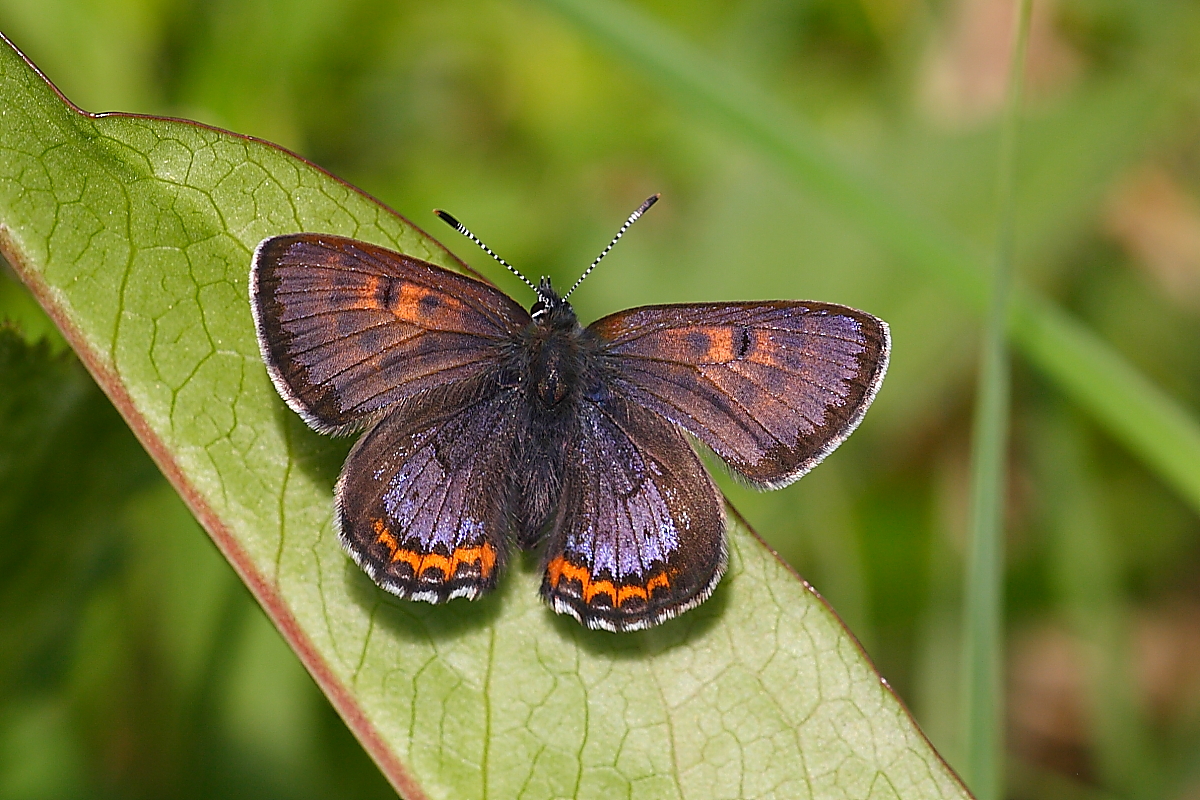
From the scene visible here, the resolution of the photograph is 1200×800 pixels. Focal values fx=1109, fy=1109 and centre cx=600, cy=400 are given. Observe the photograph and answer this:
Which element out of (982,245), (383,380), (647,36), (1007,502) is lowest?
(383,380)

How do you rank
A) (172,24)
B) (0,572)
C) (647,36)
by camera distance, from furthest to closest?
(172,24)
(647,36)
(0,572)

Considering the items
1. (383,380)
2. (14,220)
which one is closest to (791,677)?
(383,380)

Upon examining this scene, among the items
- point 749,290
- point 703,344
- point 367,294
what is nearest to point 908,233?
point 749,290

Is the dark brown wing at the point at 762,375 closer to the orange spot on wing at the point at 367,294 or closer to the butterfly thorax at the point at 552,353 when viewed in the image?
the butterfly thorax at the point at 552,353

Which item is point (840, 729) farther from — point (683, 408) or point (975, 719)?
point (683, 408)

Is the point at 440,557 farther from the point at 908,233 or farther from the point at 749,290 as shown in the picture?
the point at 749,290

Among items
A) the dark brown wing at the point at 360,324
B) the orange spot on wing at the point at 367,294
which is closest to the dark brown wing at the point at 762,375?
the dark brown wing at the point at 360,324

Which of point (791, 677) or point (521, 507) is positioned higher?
point (791, 677)
